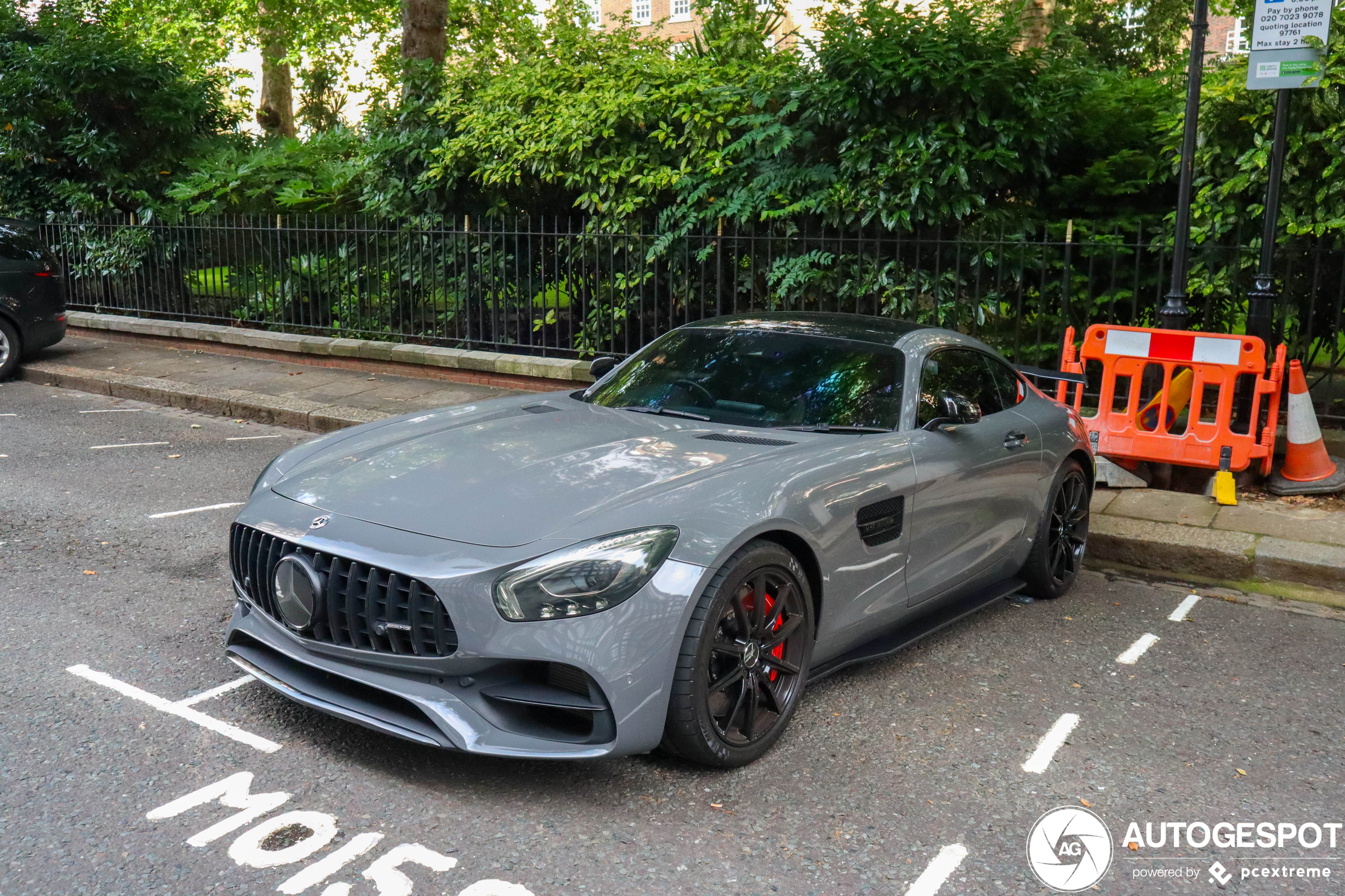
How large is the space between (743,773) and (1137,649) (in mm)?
2180

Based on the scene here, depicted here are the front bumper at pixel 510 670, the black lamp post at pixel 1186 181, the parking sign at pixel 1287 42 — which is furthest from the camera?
the black lamp post at pixel 1186 181

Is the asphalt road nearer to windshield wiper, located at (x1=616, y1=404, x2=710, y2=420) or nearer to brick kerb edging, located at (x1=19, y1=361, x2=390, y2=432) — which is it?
windshield wiper, located at (x1=616, y1=404, x2=710, y2=420)

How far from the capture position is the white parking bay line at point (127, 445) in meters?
8.37

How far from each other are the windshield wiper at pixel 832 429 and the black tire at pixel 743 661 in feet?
2.49

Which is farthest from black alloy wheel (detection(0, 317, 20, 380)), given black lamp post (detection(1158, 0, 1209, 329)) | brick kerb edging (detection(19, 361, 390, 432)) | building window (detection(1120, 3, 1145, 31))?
building window (detection(1120, 3, 1145, 31))

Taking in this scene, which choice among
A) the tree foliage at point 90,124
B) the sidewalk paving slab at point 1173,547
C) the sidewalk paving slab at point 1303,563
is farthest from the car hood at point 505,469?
the tree foliage at point 90,124

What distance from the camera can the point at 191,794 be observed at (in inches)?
126

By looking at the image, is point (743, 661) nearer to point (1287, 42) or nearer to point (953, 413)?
point (953, 413)

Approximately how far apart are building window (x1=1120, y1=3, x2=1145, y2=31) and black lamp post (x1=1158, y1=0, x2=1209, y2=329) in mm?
15793

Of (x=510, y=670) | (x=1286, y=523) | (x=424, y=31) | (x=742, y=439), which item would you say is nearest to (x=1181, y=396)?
(x=1286, y=523)

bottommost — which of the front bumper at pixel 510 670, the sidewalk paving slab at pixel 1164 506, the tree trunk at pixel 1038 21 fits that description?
the sidewalk paving slab at pixel 1164 506

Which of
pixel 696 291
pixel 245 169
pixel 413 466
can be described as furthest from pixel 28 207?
pixel 413 466

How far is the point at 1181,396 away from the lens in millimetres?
7242

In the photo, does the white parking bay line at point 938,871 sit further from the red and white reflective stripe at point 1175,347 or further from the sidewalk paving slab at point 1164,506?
the red and white reflective stripe at point 1175,347
